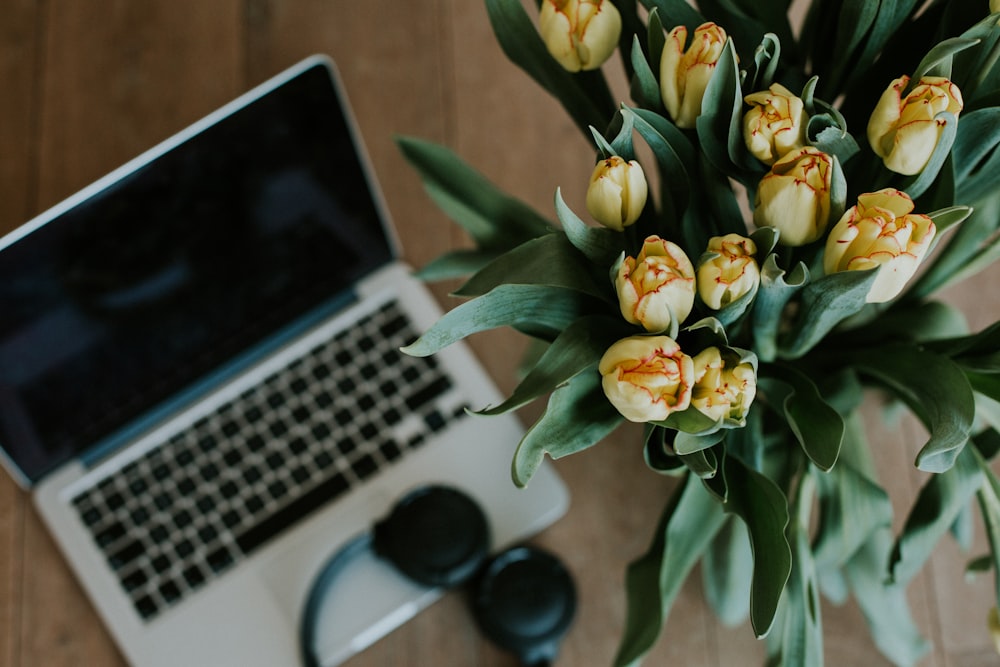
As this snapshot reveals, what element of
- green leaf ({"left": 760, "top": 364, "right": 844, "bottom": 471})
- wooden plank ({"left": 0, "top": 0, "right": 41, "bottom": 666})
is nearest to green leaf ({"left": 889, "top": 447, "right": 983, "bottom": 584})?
green leaf ({"left": 760, "top": 364, "right": 844, "bottom": 471})

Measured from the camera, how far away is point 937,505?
0.51 meters

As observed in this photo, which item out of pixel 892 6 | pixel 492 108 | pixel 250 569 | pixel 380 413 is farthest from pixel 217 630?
pixel 892 6

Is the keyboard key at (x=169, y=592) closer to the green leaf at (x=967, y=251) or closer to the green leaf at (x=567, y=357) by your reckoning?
the green leaf at (x=567, y=357)

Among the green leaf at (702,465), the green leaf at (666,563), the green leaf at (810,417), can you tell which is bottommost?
the green leaf at (666,563)

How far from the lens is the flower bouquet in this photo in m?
0.38

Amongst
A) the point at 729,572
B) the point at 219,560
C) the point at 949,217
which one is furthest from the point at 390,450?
the point at 949,217

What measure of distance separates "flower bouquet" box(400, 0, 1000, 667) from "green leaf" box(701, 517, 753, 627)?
0.28ft

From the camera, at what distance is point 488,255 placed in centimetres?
57

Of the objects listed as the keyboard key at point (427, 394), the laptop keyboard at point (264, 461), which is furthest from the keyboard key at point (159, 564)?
the keyboard key at point (427, 394)

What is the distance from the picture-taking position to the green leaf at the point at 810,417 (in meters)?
0.42

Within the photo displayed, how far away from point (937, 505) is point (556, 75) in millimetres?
311

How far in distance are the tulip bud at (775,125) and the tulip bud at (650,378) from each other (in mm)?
96

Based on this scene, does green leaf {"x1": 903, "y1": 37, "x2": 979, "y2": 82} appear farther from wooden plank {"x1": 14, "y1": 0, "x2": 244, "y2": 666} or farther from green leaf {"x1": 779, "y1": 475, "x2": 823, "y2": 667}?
wooden plank {"x1": 14, "y1": 0, "x2": 244, "y2": 666}

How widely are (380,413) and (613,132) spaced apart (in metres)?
0.39
